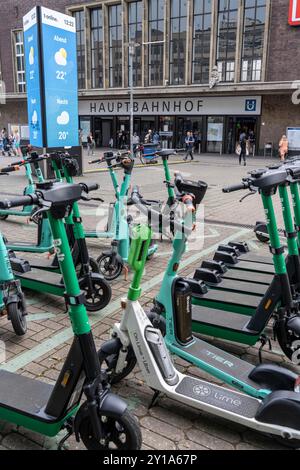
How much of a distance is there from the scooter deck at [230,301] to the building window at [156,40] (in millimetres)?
28669

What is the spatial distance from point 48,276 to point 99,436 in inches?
108

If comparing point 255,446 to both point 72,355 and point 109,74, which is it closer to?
point 72,355

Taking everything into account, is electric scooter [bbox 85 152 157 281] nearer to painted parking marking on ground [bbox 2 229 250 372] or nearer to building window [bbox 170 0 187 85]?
painted parking marking on ground [bbox 2 229 250 372]

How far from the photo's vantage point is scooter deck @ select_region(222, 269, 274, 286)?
450 cm

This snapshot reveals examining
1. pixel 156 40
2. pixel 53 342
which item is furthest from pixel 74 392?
pixel 156 40

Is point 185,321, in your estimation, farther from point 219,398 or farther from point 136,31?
point 136,31

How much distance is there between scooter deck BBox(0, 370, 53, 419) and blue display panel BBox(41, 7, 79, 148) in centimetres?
1066

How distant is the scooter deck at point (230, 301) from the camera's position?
12.9ft

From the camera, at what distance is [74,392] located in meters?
2.39

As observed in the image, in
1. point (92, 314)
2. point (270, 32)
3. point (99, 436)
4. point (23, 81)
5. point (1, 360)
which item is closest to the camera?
point (99, 436)

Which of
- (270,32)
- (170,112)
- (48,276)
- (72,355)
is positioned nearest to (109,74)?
(170,112)

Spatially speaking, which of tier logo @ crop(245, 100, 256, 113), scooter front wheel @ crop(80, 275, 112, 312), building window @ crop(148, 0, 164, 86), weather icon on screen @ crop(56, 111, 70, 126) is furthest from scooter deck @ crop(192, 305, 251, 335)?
building window @ crop(148, 0, 164, 86)

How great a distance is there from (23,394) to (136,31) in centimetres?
3237

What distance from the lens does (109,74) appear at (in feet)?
→ 107
